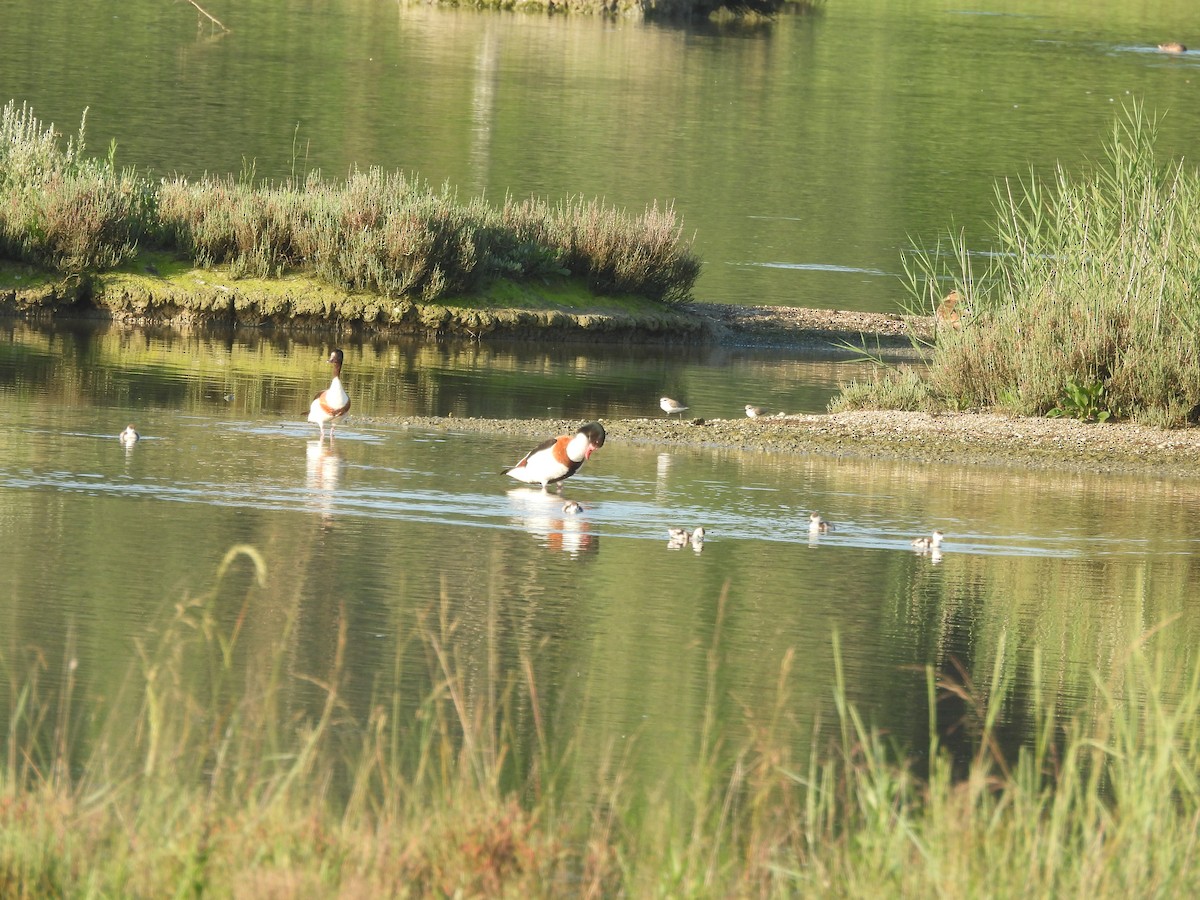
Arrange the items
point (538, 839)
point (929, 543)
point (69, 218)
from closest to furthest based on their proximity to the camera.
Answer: point (538, 839), point (929, 543), point (69, 218)

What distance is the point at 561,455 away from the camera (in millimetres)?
14289

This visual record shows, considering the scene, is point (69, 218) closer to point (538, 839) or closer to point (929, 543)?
point (929, 543)

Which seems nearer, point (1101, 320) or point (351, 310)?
point (1101, 320)

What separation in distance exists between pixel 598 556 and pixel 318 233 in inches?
547

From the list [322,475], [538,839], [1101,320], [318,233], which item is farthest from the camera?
[318,233]

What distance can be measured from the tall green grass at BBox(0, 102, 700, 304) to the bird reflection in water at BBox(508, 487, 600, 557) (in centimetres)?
1116

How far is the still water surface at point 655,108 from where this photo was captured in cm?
4109

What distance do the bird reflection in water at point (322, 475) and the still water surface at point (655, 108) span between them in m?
14.8

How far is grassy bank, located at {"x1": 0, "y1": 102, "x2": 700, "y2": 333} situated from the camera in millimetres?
24828

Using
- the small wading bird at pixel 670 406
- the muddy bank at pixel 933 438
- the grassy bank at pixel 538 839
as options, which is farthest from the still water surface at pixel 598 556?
the small wading bird at pixel 670 406

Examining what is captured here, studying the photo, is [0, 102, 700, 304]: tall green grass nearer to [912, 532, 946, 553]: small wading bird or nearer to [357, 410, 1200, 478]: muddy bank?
[357, 410, 1200, 478]: muddy bank

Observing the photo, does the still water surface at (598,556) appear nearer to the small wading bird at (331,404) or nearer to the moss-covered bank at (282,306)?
the small wading bird at (331,404)

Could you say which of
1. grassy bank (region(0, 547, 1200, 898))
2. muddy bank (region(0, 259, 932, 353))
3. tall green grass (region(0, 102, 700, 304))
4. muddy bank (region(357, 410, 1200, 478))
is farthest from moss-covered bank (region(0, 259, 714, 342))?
grassy bank (region(0, 547, 1200, 898))

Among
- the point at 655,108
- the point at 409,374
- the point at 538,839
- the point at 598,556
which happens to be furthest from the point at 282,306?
the point at 655,108
